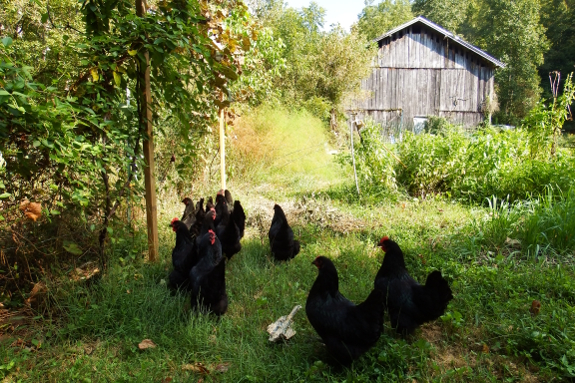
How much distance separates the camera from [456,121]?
1022 inches

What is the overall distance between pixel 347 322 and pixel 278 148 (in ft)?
27.1

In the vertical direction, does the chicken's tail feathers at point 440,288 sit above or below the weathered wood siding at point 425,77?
below

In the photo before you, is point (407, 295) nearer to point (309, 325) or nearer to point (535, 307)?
point (309, 325)

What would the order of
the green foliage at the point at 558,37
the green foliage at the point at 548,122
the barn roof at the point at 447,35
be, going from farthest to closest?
the green foliage at the point at 558,37 < the barn roof at the point at 447,35 < the green foliage at the point at 548,122

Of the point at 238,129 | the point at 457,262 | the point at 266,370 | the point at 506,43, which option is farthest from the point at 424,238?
the point at 506,43

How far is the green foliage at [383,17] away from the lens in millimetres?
43781

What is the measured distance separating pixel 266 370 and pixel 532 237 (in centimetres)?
367

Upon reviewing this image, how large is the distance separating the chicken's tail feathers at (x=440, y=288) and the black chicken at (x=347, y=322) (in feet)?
1.78

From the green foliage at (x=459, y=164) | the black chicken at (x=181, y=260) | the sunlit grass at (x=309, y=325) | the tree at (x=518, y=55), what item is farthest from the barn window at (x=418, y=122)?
the black chicken at (x=181, y=260)

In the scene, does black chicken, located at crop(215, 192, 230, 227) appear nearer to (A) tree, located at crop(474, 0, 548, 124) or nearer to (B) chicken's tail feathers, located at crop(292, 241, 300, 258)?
(B) chicken's tail feathers, located at crop(292, 241, 300, 258)

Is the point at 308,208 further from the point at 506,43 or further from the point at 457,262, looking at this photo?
the point at 506,43

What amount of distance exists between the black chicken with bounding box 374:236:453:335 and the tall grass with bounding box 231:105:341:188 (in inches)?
241

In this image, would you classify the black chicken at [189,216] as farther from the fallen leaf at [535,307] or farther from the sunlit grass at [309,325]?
the fallen leaf at [535,307]

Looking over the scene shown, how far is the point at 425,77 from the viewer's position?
2527cm
